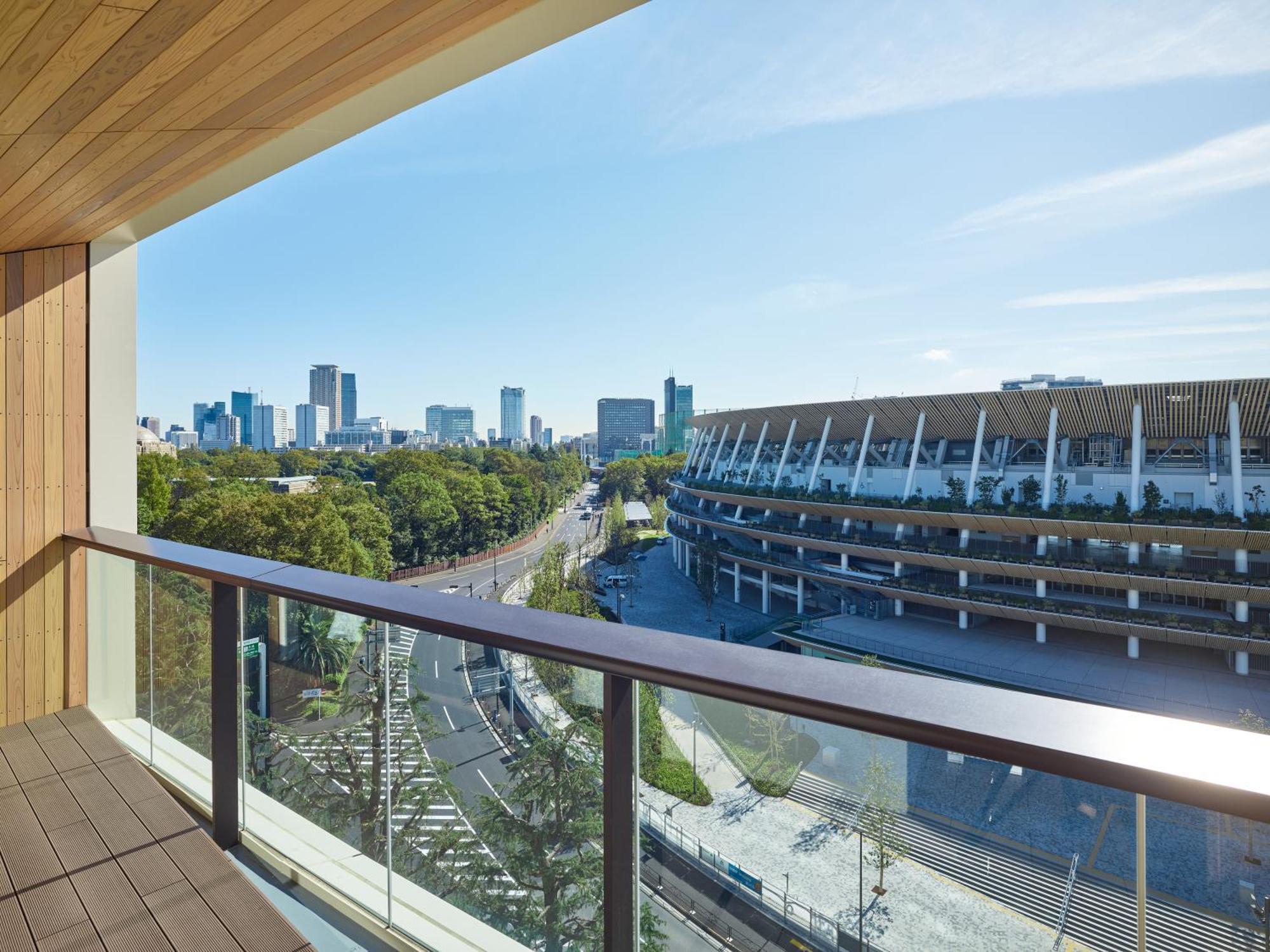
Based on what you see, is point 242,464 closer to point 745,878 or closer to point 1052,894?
point 745,878

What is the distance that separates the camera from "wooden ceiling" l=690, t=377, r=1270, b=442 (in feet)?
69.4

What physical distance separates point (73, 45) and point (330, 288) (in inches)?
3007

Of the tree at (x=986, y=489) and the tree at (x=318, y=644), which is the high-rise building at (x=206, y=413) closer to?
the tree at (x=986, y=489)

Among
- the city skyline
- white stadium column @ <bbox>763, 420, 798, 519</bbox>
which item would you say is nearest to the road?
white stadium column @ <bbox>763, 420, 798, 519</bbox>

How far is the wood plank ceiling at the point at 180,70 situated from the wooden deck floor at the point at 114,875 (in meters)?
1.95

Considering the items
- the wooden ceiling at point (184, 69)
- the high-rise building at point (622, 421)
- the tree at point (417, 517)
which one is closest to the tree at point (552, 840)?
the wooden ceiling at point (184, 69)

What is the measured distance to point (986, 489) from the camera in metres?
23.9

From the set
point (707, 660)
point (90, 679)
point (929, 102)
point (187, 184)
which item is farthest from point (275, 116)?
point (929, 102)

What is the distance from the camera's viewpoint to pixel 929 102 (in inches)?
1903

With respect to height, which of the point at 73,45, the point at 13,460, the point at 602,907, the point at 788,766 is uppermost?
the point at 73,45

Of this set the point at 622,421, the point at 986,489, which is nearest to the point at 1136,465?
the point at 986,489

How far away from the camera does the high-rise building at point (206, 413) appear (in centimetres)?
6450

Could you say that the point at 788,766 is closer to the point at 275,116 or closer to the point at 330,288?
the point at 275,116

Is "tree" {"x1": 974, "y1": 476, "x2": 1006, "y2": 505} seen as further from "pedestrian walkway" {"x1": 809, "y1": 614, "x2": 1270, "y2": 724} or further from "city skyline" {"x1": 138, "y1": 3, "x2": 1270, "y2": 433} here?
"city skyline" {"x1": 138, "y1": 3, "x2": 1270, "y2": 433}
